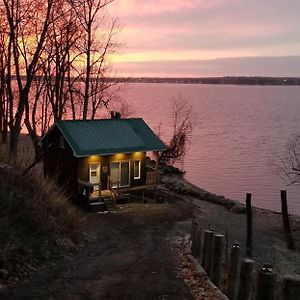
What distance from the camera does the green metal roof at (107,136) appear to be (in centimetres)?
2659

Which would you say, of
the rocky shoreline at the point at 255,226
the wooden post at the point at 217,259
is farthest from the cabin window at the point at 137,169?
the wooden post at the point at 217,259

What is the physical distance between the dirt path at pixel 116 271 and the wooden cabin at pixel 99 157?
6.46m

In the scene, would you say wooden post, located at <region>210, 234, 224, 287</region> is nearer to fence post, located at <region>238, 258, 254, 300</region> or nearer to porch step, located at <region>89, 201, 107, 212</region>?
fence post, located at <region>238, 258, 254, 300</region>

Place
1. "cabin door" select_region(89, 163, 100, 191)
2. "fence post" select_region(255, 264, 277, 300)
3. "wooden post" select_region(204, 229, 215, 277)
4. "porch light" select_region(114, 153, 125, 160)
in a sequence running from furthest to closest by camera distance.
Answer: "porch light" select_region(114, 153, 125, 160) → "cabin door" select_region(89, 163, 100, 191) → "wooden post" select_region(204, 229, 215, 277) → "fence post" select_region(255, 264, 277, 300)

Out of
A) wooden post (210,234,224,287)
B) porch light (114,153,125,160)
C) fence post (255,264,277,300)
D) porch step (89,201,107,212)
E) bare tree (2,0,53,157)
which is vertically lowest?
porch step (89,201,107,212)

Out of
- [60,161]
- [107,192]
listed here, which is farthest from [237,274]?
[60,161]

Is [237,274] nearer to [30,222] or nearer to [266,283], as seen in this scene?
[266,283]

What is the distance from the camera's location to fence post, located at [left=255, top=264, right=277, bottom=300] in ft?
22.1

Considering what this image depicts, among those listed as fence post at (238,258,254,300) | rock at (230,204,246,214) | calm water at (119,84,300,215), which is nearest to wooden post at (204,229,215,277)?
fence post at (238,258,254,300)

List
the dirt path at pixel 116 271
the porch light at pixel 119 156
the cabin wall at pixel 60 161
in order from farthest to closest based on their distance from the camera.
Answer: the porch light at pixel 119 156 → the cabin wall at pixel 60 161 → the dirt path at pixel 116 271

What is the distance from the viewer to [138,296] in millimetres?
10469

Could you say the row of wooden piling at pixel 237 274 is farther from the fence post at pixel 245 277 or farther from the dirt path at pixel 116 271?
the dirt path at pixel 116 271

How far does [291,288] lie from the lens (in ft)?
20.2

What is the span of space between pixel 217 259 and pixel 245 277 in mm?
3073
